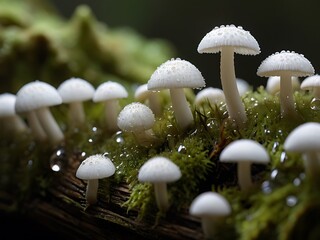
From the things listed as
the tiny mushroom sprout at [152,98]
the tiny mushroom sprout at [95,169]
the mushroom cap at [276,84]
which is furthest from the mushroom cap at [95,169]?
the mushroom cap at [276,84]

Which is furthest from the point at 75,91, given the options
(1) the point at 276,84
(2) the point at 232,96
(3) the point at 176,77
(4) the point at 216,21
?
(4) the point at 216,21

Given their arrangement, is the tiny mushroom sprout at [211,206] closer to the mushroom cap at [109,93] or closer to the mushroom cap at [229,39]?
the mushroom cap at [229,39]

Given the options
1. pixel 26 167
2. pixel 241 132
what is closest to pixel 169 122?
pixel 241 132

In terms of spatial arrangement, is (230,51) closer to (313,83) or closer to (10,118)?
(313,83)

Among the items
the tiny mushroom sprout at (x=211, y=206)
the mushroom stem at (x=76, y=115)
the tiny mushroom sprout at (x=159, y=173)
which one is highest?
the mushroom stem at (x=76, y=115)

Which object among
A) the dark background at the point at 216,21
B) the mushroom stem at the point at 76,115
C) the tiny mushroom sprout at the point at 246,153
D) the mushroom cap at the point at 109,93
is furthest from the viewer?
the dark background at the point at 216,21

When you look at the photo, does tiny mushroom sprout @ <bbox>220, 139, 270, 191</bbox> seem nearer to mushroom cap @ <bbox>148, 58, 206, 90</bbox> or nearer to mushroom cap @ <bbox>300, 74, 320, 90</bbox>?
mushroom cap @ <bbox>148, 58, 206, 90</bbox>

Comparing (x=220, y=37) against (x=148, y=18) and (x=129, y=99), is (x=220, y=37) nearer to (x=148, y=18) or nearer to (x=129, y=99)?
(x=129, y=99)
